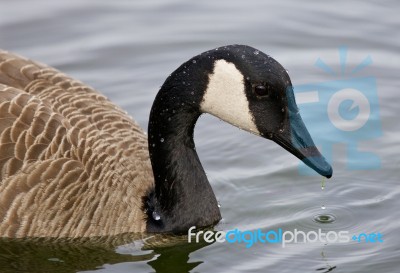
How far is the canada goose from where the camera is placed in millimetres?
8477

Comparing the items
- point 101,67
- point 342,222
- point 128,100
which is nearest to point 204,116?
point 128,100

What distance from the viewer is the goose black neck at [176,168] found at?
8852 millimetres

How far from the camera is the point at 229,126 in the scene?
11594mm

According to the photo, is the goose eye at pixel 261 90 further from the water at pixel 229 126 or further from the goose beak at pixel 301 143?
the water at pixel 229 126

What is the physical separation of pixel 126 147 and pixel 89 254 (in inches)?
44.6

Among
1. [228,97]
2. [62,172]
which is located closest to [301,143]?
[228,97]

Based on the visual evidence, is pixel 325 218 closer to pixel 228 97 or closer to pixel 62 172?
pixel 228 97

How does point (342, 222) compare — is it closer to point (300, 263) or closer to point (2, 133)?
point (300, 263)

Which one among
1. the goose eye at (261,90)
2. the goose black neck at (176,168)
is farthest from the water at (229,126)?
the goose eye at (261,90)

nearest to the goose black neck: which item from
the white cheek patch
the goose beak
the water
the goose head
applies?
the goose head

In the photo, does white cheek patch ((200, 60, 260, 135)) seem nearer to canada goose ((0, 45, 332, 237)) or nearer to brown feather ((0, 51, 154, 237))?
canada goose ((0, 45, 332, 237))

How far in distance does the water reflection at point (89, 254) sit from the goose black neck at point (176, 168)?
0.23 meters

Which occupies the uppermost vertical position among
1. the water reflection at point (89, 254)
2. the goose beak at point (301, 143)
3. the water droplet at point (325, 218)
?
the goose beak at point (301, 143)

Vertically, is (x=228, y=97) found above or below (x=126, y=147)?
above
